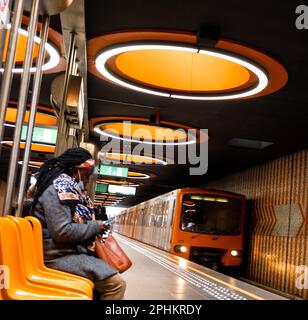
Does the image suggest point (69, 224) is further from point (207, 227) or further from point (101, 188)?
point (101, 188)

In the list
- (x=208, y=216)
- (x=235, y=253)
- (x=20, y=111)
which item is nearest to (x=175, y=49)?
(x=20, y=111)

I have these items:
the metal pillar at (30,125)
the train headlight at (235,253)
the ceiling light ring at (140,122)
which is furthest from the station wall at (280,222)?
the metal pillar at (30,125)

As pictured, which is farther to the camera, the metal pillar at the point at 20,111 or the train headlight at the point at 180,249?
the train headlight at the point at 180,249

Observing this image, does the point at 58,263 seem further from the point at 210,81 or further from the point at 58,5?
the point at 210,81

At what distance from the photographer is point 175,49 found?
6.24 meters

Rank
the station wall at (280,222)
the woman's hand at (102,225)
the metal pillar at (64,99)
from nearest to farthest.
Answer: the woman's hand at (102,225)
the metal pillar at (64,99)
the station wall at (280,222)

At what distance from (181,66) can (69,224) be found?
19.3 feet

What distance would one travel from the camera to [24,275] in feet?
6.90

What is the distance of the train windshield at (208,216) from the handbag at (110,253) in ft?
29.6

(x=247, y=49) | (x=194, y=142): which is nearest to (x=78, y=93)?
(x=247, y=49)

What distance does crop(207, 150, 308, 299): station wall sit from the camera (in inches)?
460

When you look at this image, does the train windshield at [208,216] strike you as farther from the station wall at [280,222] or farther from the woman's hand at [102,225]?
the woman's hand at [102,225]

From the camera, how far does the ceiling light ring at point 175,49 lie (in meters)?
6.12

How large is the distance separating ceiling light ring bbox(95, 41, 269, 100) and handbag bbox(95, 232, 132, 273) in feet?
12.2
